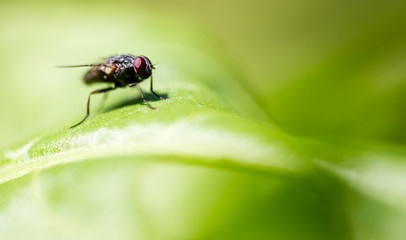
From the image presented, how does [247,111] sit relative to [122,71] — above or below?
above

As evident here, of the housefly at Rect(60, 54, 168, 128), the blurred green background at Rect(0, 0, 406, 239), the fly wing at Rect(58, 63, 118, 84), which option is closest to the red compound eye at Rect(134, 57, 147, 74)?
the housefly at Rect(60, 54, 168, 128)

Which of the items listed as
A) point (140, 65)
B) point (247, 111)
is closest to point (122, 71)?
point (140, 65)

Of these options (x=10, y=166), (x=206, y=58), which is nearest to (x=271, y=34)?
(x=206, y=58)

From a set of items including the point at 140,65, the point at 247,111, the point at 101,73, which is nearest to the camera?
the point at 247,111

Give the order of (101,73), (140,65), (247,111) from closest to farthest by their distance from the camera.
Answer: (247,111)
(140,65)
(101,73)

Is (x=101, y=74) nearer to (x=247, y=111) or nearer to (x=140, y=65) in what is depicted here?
(x=140, y=65)

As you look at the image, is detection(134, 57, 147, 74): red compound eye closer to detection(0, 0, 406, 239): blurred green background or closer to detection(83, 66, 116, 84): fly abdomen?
detection(83, 66, 116, 84): fly abdomen

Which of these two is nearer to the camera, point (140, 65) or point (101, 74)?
point (140, 65)

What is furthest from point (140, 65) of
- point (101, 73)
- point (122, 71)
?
point (101, 73)
